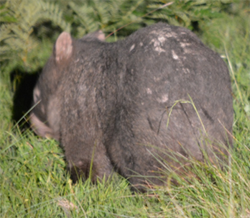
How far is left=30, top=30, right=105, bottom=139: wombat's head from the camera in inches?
170

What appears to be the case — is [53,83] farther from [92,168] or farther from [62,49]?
[92,168]

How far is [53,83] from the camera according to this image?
4383 mm

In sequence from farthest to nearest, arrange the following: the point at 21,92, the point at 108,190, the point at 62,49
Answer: the point at 21,92, the point at 62,49, the point at 108,190

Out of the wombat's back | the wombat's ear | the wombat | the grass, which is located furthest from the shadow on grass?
the wombat's back

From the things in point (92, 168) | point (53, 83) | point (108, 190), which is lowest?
point (108, 190)

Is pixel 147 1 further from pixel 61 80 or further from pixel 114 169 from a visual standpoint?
pixel 114 169

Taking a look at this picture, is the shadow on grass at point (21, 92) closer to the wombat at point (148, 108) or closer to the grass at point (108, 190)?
the grass at point (108, 190)

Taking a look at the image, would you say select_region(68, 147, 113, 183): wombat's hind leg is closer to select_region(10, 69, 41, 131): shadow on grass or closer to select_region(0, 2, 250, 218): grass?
select_region(0, 2, 250, 218): grass

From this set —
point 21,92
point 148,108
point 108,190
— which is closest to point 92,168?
point 108,190

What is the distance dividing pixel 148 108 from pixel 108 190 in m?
1.01

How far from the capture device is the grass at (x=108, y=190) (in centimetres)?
286

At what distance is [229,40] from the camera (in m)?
6.42

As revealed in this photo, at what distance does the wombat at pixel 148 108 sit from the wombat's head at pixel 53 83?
0.37 m

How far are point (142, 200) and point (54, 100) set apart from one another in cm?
176
